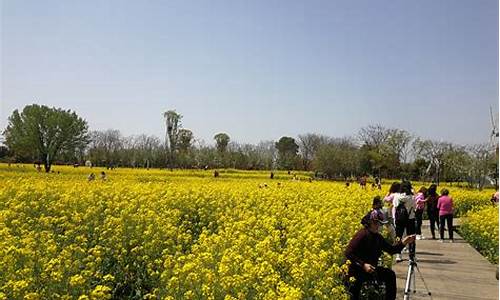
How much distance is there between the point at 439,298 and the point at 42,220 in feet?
20.9

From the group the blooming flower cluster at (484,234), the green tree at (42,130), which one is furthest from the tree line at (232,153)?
the blooming flower cluster at (484,234)

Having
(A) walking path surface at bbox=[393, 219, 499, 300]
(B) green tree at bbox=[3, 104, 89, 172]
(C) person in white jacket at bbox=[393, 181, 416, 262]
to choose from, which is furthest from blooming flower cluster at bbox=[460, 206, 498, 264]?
(B) green tree at bbox=[3, 104, 89, 172]

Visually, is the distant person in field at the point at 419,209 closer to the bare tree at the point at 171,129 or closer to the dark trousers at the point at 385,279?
the dark trousers at the point at 385,279

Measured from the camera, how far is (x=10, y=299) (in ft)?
14.5

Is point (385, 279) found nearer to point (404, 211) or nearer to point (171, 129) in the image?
point (404, 211)

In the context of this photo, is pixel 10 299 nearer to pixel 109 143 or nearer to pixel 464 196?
pixel 464 196

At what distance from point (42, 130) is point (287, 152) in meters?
50.9

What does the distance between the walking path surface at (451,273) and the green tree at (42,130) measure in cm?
4796

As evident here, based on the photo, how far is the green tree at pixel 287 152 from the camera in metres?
87.9

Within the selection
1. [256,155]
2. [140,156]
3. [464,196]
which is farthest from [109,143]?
[464,196]

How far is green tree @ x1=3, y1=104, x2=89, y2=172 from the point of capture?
177ft

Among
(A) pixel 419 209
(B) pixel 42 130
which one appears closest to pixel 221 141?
(B) pixel 42 130

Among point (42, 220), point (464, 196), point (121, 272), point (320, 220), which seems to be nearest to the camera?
point (121, 272)

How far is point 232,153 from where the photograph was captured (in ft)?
285
